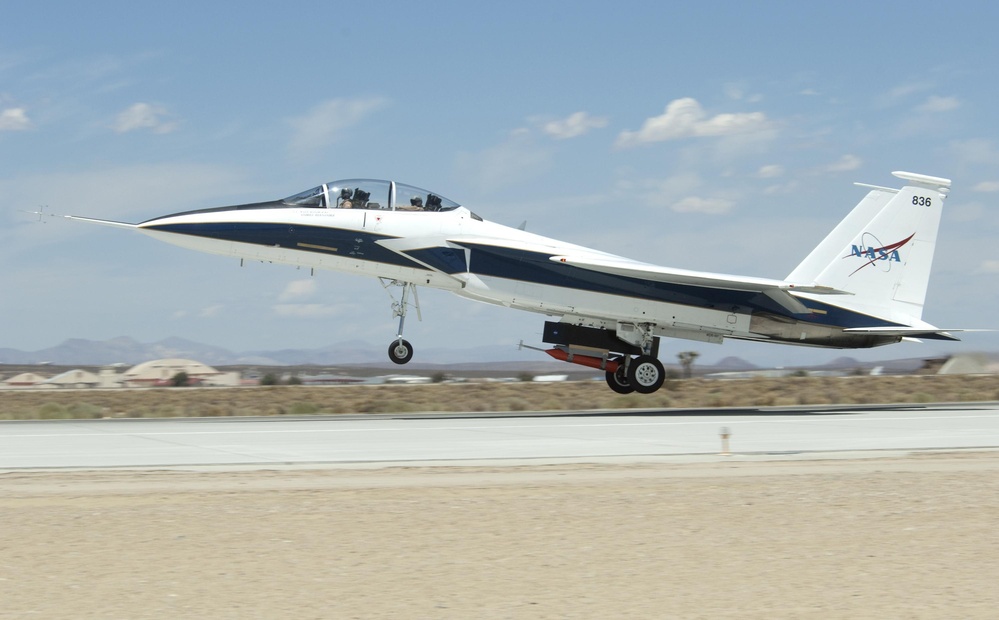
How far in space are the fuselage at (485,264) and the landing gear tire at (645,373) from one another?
83 cm

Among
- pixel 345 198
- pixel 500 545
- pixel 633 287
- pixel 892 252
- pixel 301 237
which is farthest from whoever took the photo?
pixel 892 252

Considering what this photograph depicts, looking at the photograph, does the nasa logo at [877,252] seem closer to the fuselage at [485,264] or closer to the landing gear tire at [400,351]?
the fuselage at [485,264]

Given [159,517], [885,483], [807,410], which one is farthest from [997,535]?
[807,410]

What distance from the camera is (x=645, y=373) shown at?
22344mm

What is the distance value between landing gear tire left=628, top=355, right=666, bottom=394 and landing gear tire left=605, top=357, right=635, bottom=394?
0.25m

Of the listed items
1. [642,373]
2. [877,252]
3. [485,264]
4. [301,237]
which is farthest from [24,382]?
[877,252]

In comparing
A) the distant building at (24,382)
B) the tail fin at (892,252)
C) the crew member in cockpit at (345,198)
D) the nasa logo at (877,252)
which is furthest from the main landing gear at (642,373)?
the distant building at (24,382)

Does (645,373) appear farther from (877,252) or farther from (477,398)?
(477,398)

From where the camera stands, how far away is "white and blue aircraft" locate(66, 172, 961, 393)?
19891 millimetres

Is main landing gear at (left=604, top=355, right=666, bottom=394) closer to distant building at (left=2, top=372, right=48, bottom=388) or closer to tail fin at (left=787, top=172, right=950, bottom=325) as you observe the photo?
tail fin at (left=787, top=172, right=950, bottom=325)

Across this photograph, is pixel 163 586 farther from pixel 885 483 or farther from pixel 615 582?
pixel 885 483

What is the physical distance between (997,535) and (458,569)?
4171 mm

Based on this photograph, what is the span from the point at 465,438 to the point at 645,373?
8.50m

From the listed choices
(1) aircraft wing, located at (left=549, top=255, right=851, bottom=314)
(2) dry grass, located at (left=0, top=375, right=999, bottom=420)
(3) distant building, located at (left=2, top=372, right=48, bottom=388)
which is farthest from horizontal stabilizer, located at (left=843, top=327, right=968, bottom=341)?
(3) distant building, located at (left=2, top=372, right=48, bottom=388)
